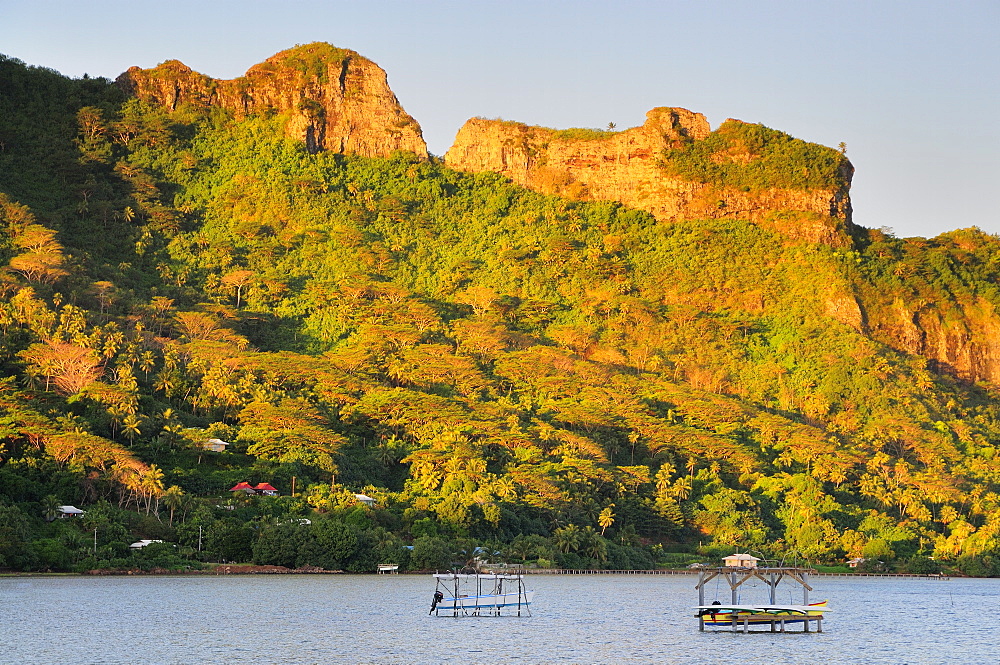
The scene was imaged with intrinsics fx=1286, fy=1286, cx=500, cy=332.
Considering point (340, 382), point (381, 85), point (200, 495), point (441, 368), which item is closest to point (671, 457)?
point (441, 368)

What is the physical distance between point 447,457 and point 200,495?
2324cm

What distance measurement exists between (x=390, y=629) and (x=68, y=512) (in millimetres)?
39982

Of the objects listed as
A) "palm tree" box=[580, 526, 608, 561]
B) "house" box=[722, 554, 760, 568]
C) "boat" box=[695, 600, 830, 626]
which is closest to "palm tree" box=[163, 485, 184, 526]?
"palm tree" box=[580, 526, 608, 561]

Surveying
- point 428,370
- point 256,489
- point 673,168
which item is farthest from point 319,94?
point 256,489

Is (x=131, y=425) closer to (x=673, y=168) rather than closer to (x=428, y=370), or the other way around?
(x=428, y=370)

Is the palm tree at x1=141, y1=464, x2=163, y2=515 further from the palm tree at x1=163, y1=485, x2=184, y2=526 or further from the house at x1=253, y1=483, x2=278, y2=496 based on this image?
the house at x1=253, y1=483, x2=278, y2=496

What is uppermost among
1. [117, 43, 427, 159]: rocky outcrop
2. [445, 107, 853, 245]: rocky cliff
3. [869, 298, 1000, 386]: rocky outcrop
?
[117, 43, 427, 159]: rocky outcrop

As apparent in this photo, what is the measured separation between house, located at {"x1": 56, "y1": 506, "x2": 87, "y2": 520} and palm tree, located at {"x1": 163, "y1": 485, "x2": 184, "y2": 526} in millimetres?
5709

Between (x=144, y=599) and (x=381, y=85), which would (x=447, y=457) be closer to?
(x=144, y=599)

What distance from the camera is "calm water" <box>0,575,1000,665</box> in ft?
149

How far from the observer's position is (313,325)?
149 meters

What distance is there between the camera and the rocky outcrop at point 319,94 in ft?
621

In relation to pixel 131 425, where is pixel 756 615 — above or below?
below

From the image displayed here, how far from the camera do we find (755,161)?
18338 cm
